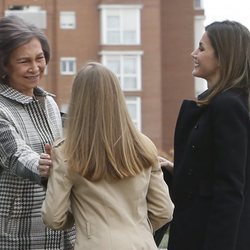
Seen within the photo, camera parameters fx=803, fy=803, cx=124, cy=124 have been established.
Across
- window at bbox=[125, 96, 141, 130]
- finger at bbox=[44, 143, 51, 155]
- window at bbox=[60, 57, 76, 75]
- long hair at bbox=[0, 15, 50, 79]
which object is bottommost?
window at bbox=[125, 96, 141, 130]

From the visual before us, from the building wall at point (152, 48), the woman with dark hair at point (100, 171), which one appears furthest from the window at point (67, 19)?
the woman with dark hair at point (100, 171)

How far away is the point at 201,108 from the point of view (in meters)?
3.68

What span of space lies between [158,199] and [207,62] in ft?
2.22

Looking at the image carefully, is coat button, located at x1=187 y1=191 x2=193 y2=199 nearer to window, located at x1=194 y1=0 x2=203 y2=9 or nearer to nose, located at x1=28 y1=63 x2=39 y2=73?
nose, located at x1=28 y1=63 x2=39 y2=73

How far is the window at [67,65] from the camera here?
157ft

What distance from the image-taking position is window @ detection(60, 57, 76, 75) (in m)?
47.8

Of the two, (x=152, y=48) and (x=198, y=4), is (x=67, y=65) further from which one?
(x=198, y=4)

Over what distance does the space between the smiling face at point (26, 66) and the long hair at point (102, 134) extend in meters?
0.38

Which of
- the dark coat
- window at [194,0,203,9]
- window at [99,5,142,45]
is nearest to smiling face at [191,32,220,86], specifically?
the dark coat

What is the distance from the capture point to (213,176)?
140 inches

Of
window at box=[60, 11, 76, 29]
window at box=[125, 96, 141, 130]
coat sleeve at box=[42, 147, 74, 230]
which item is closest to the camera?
coat sleeve at box=[42, 147, 74, 230]

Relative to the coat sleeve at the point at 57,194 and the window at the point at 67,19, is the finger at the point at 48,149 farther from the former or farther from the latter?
the window at the point at 67,19

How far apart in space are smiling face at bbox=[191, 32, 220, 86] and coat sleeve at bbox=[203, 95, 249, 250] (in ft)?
0.63

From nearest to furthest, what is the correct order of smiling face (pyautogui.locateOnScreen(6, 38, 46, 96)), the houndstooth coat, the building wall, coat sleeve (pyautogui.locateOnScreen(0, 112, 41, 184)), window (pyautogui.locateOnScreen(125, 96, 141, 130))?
coat sleeve (pyautogui.locateOnScreen(0, 112, 41, 184)) < the houndstooth coat < smiling face (pyautogui.locateOnScreen(6, 38, 46, 96)) < the building wall < window (pyautogui.locateOnScreen(125, 96, 141, 130))
